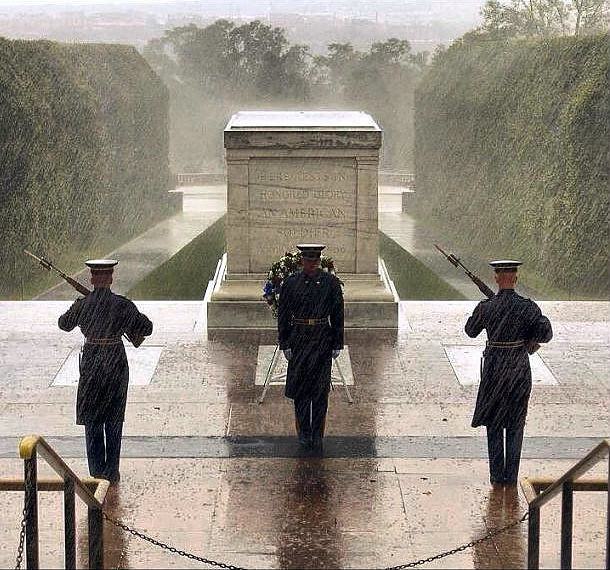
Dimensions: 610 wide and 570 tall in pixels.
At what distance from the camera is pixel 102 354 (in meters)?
7.39

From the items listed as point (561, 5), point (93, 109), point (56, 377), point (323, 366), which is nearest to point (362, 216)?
point (56, 377)

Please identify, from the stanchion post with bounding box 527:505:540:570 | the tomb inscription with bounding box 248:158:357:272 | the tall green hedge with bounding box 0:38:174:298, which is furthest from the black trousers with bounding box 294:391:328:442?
the tall green hedge with bounding box 0:38:174:298

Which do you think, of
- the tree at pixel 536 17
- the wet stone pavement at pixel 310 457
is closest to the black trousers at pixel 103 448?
the wet stone pavement at pixel 310 457

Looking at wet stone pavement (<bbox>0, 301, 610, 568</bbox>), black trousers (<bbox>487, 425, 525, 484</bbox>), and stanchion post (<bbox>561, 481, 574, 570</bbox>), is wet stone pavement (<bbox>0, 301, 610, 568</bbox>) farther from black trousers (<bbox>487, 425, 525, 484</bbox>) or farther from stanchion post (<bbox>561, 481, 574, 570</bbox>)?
stanchion post (<bbox>561, 481, 574, 570</bbox>)

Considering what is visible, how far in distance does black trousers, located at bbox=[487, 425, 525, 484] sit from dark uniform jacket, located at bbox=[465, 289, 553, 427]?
2.0 inches

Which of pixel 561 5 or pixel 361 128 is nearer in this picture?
pixel 361 128

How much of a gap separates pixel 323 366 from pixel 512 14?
32299 mm

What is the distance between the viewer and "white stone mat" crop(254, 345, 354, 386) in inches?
392

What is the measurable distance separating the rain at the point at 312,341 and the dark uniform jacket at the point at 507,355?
0.01 metres

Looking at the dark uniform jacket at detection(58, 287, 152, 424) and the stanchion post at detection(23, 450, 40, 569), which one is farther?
the dark uniform jacket at detection(58, 287, 152, 424)

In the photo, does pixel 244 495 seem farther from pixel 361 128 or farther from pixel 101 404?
pixel 361 128

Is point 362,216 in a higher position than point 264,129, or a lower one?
lower

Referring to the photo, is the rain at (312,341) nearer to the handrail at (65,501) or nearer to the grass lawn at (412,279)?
the handrail at (65,501)

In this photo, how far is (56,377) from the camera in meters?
10.1
